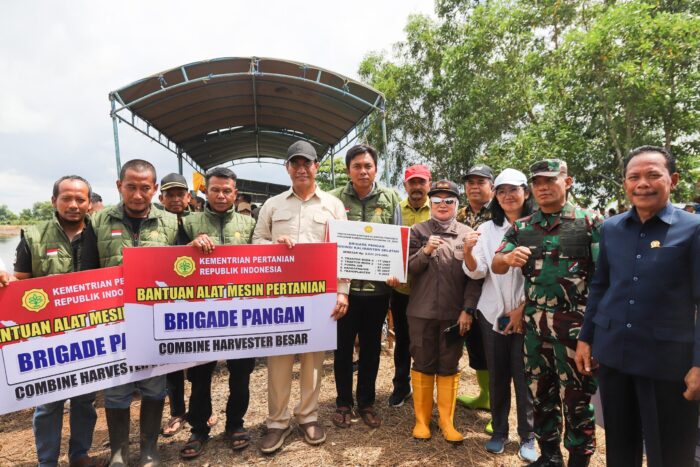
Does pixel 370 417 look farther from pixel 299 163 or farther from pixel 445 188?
pixel 299 163

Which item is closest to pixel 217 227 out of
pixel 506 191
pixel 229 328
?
pixel 229 328

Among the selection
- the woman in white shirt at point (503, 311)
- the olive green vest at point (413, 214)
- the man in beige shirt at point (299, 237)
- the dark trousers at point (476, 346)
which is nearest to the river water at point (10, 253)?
the man in beige shirt at point (299, 237)

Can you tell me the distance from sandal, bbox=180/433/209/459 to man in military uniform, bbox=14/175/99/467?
2.41ft

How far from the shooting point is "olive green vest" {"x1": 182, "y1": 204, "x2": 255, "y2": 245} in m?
3.28

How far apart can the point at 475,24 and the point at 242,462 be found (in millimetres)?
16347

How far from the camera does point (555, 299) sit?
2.59m

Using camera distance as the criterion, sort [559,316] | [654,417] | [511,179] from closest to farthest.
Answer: [654,417], [559,316], [511,179]

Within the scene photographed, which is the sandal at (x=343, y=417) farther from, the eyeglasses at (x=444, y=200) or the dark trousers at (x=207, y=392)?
the eyeglasses at (x=444, y=200)

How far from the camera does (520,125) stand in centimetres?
1518

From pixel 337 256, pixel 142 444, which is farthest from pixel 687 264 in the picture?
pixel 142 444

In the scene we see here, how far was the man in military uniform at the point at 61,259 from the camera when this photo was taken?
9.34ft

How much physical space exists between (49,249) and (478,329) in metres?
3.91

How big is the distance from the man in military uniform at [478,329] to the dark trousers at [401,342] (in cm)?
64

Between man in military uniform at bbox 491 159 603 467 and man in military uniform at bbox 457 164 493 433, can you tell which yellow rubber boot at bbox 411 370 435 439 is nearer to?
man in military uniform at bbox 457 164 493 433
